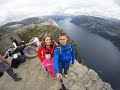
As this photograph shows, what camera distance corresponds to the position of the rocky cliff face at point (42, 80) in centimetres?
1614

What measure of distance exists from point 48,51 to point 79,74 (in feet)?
22.3

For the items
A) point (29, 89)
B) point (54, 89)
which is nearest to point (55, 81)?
point (54, 89)

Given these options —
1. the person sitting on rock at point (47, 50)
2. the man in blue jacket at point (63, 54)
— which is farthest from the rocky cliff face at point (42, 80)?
the man in blue jacket at point (63, 54)

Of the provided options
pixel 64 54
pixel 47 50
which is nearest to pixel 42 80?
pixel 47 50

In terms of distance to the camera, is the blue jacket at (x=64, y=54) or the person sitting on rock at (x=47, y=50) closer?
the blue jacket at (x=64, y=54)

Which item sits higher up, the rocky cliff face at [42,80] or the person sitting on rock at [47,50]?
the person sitting on rock at [47,50]

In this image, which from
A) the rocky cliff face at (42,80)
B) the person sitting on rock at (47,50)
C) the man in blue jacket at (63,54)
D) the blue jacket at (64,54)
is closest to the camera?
the man in blue jacket at (63,54)

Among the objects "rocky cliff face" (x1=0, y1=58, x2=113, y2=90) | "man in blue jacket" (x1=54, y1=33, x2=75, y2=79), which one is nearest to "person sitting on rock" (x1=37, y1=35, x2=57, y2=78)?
"man in blue jacket" (x1=54, y1=33, x2=75, y2=79)

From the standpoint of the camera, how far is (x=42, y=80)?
16.7 m

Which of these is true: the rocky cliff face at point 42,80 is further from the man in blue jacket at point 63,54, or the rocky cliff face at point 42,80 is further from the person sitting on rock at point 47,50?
the man in blue jacket at point 63,54

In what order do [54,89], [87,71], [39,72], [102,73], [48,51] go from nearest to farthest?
[48,51], [54,89], [39,72], [87,71], [102,73]

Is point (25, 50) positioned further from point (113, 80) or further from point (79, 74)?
point (113, 80)

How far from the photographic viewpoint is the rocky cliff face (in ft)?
53.0

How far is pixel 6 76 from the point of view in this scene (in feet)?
61.4
